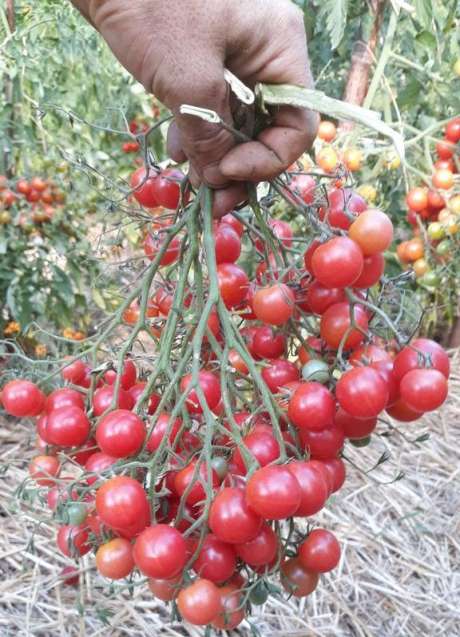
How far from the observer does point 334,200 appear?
0.72 m

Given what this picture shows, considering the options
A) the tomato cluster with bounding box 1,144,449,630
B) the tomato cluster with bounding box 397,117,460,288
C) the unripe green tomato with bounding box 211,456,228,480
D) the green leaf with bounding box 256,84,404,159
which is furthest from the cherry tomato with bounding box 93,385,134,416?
the tomato cluster with bounding box 397,117,460,288

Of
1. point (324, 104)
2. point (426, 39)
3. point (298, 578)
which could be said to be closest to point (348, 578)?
point (298, 578)

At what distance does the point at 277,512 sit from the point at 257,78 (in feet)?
1.47

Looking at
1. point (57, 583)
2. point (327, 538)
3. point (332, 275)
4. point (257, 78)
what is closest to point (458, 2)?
point (257, 78)

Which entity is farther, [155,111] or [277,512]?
[155,111]

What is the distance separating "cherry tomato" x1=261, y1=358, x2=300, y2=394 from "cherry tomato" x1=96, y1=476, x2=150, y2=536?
18cm

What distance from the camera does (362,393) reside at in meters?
0.60

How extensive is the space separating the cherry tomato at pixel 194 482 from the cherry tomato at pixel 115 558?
0.07 m

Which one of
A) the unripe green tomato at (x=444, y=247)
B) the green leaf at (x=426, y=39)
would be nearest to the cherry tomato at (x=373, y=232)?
the green leaf at (x=426, y=39)

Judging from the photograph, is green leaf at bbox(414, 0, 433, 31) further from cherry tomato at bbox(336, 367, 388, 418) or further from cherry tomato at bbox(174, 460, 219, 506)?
cherry tomato at bbox(174, 460, 219, 506)

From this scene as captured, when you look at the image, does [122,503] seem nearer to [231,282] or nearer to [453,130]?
[231,282]

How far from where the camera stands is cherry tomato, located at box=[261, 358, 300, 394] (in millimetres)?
694

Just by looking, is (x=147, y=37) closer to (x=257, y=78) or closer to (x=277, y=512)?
(x=257, y=78)

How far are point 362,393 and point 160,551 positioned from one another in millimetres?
223
